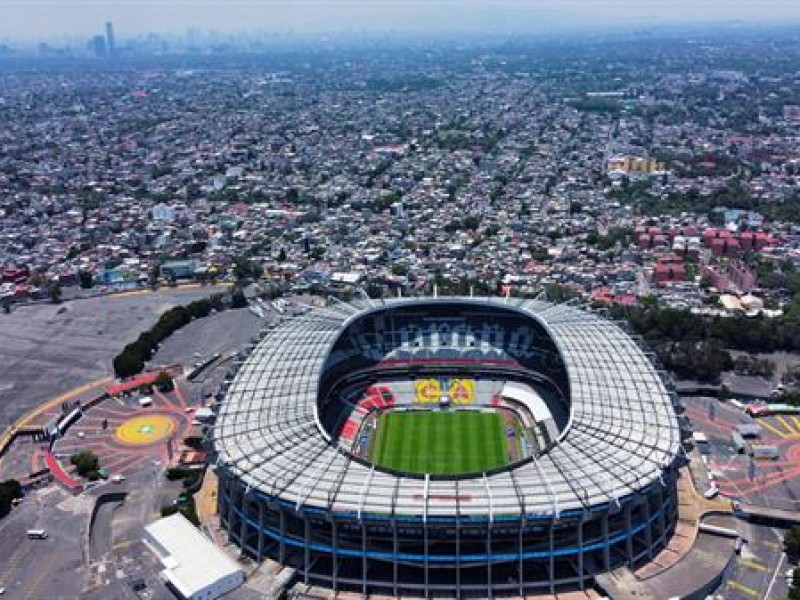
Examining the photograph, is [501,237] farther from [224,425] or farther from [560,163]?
[224,425]

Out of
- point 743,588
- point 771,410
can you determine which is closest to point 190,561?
point 743,588

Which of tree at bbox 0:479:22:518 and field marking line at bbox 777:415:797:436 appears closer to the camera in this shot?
tree at bbox 0:479:22:518

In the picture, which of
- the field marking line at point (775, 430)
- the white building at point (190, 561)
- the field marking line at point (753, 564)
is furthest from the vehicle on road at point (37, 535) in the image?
the field marking line at point (775, 430)

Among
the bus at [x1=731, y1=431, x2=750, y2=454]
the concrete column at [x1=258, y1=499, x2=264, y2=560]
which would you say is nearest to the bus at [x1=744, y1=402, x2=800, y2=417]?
the bus at [x1=731, y1=431, x2=750, y2=454]

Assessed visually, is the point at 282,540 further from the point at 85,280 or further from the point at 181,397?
the point at 85,280

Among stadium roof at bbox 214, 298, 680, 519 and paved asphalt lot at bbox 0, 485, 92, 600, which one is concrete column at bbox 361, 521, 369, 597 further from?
paved asphalt lot at bbox 0, 485, 92, 600

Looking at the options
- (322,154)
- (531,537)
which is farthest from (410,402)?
(322,154)
